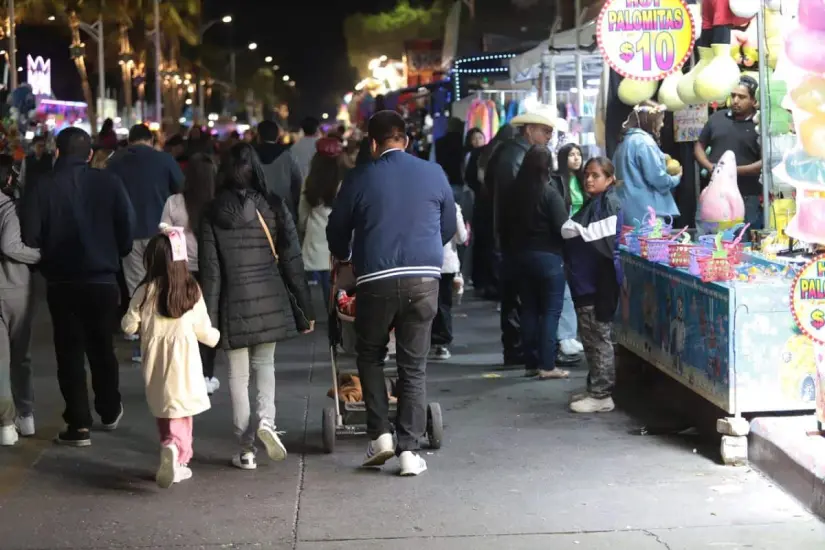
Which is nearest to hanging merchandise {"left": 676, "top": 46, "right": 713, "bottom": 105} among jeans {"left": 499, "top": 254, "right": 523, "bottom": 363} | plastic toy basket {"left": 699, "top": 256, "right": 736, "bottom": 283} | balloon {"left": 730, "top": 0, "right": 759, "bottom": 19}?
balloon {"left": 730, "top": 0, "right": 759, "bottom": 19}

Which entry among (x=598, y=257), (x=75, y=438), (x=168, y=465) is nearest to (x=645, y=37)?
(x=598, y=257)

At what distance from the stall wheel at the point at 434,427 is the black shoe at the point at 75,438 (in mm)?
2236

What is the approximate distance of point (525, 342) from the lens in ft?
33.6

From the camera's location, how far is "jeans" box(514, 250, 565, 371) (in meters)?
9.79

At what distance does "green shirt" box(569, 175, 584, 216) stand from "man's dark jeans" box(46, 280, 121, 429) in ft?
14.9

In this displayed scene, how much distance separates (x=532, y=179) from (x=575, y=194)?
5.69 feet

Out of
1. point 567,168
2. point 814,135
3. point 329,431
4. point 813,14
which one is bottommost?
point 329,431

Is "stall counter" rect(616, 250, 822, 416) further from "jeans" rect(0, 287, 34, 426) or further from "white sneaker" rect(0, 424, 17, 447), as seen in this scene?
"white sneaker" rect(0, 424, 17, 447)

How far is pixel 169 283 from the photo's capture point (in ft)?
22.9

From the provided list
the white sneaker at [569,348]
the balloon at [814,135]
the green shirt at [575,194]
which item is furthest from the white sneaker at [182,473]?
the green shirt at [575,194]

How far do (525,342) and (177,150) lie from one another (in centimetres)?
579

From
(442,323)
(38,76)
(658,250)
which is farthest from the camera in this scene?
(38,76)

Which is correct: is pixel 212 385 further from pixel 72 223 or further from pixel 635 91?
pixel 635 91

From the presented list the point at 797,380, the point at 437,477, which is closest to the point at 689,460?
the point at 797,380
